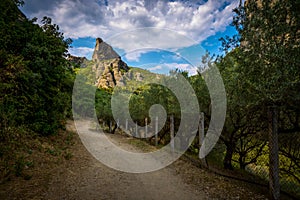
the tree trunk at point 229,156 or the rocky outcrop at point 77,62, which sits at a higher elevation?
the rocky outcrop at point 77,62

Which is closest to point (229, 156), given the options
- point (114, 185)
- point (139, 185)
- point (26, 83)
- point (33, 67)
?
point (139, 185)

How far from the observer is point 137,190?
223 inches

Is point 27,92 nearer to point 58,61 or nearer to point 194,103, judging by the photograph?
point 58,61

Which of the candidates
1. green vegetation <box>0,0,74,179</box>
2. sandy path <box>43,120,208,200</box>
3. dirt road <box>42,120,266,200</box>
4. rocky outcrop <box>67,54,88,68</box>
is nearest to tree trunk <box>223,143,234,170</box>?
dirt road <box>42,120,266,200</box>

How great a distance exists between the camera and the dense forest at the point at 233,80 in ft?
15.0

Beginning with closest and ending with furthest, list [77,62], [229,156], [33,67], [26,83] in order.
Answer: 1. [26,83]
2. [229,156]
3. [33,67]
4. [77,62]

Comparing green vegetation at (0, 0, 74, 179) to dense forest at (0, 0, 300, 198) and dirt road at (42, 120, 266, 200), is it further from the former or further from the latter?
dirt road at (42, 120, 266, 200)

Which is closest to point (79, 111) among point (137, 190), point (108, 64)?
point (108, 64)

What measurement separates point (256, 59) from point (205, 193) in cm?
425

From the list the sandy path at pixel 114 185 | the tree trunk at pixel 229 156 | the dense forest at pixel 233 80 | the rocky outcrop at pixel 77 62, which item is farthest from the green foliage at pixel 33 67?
the tree trunk at pixel 229 156

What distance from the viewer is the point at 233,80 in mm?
6031

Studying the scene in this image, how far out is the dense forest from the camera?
4559 mm

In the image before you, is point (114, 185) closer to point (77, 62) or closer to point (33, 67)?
point (33, 67)

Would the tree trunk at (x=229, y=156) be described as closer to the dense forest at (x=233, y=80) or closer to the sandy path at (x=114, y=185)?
the dense forest at (x=233, y=80)
